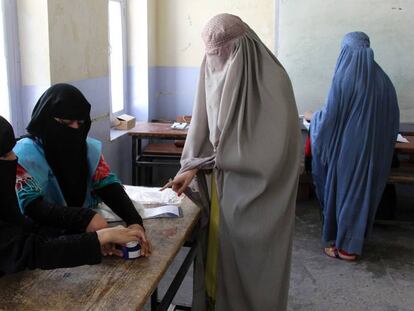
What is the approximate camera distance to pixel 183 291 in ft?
9.23

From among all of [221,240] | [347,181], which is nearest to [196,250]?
[221,240]

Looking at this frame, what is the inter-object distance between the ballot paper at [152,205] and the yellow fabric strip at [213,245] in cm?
15

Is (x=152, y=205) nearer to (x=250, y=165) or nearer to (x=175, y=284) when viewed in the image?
(x=175, y=284)

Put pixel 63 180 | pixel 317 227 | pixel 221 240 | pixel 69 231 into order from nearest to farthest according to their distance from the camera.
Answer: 1. pixel 69 231
2. pixel 63 180
3. pixel 221 240
4. pixel 317 227

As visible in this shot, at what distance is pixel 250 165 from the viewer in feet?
6.27

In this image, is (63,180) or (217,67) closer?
(63,180)

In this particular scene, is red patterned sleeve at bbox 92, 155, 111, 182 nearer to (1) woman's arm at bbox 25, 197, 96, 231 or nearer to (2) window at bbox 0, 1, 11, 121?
(1) woman's arm at bbox 25, 197, 96, 231

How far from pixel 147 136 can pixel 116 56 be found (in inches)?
36.9

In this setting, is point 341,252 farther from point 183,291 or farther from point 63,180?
point 63,180

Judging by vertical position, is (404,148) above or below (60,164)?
below

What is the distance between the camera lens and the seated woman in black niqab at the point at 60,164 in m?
1.50

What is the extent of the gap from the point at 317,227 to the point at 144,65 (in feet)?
7.20

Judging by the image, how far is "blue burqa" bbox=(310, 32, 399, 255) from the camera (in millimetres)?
3160

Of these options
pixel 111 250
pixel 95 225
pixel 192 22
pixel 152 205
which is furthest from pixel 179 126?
pixel 111 250
